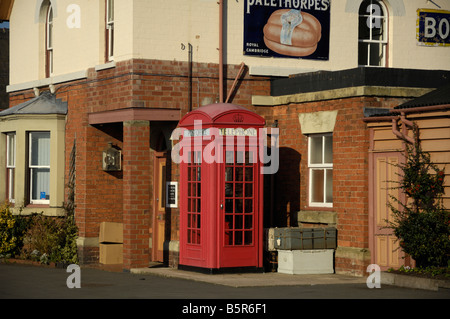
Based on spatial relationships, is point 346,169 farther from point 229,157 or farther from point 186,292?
point 186,292

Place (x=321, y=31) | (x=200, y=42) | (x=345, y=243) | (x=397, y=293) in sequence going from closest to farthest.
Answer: (x=397, y=293), (x=345, y=243), (x=200, y=42), (x=321, y=31)

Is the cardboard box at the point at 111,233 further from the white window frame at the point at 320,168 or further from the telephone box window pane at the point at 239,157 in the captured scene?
the white window frame at the point at 320,168

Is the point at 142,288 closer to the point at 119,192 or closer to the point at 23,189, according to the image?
the point at 119,192

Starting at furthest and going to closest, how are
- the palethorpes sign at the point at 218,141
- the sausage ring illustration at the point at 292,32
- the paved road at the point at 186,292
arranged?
the sausage ring illustration at the point at 292,32 < the palethorpes sign at the point at 218,141 < the paved road at the point at 186,292

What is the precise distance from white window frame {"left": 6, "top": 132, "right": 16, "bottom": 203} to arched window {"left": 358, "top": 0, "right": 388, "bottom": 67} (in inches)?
348

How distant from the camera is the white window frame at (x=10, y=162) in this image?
2303 centimetres

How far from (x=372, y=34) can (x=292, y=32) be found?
6.80ft

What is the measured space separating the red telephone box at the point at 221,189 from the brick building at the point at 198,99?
1.35 meters

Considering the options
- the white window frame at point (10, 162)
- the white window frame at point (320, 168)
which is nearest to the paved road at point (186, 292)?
the white window frame at point (320, 168)

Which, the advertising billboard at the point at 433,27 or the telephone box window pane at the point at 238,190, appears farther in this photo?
the advertising billboard at the point at 433,27

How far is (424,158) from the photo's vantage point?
640 inches
